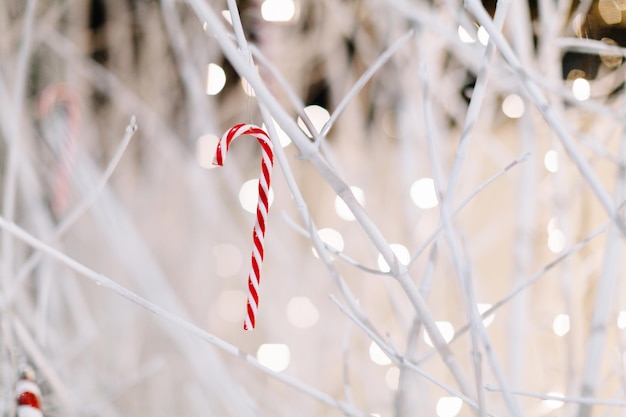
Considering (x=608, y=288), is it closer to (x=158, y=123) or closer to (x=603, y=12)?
(x=603, y=12)

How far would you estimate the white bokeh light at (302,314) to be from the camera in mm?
907

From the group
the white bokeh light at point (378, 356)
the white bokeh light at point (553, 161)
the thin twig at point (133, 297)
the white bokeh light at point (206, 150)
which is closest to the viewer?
the thin twig at point (133, 297)

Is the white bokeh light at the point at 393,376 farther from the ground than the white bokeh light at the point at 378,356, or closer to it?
closer to it

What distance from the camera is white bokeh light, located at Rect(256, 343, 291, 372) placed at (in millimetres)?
855

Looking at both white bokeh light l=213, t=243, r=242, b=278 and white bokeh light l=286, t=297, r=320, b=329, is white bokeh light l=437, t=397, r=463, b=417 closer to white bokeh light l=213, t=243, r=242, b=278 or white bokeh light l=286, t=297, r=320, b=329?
white bokeh light l=286, t=297, r=320, b=329

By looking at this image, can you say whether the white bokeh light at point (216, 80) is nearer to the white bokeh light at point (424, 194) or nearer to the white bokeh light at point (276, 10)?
the white bokeh light at point (276, 10)

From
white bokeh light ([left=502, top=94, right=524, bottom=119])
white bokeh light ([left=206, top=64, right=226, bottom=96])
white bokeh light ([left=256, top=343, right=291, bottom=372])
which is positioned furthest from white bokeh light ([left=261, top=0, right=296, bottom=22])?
white bokeh light ([left=256, top=343, right=291, bottom=372])

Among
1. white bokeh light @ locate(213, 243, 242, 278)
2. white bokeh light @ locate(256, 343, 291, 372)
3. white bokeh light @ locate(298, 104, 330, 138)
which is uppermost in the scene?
white bokeh light @ locate(298, 104, 330, 138)

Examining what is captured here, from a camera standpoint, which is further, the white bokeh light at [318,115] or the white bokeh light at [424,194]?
the white bokeh light at [318,115]

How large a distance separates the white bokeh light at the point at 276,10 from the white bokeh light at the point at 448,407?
475 millimetres

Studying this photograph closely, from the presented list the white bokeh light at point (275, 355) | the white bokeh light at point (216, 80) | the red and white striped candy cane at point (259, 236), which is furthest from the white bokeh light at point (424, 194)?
the red and white striped candy cane at point (259, 236)

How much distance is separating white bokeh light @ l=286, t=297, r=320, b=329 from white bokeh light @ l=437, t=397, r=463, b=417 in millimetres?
217

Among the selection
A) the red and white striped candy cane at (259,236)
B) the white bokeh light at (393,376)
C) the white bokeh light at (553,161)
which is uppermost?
the white bokeh light at (393,376)

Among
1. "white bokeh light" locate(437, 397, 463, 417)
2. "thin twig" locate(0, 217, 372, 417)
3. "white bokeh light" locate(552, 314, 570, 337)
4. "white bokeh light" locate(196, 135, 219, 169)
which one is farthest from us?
"white bokeh light" locate(196, 135, 219, 169)
